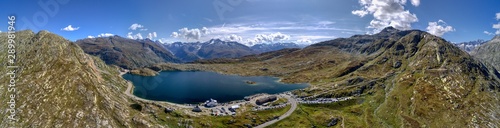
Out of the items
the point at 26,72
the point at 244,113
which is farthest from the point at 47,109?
the point at 244,113

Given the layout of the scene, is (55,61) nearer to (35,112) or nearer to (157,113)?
(35,112)

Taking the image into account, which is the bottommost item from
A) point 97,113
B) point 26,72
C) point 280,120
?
point 280,120

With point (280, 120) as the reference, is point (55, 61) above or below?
above

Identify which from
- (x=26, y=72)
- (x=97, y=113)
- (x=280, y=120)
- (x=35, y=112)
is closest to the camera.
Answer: (x=35, y=112)

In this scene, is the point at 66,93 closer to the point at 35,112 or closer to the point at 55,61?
the point at 35,112

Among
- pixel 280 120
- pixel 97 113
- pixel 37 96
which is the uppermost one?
pixel 37 96

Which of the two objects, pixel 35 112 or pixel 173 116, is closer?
pixel 35 112

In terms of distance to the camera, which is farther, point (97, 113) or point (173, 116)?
point (173, 116)

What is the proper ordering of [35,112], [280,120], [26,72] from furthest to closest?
[280,120]
[26,72]
[35,112]

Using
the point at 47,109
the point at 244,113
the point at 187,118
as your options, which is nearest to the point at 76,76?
the point at 47,109
